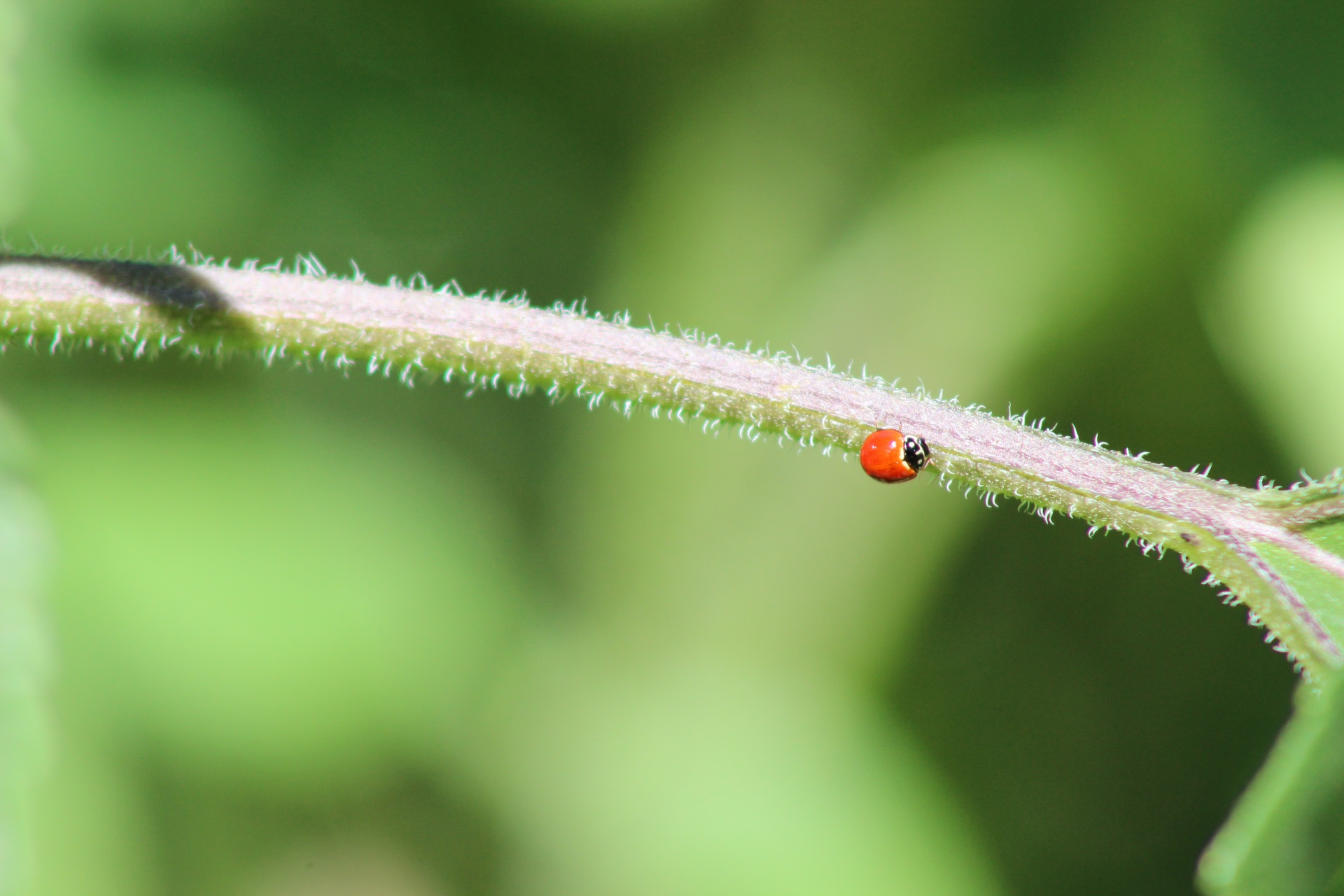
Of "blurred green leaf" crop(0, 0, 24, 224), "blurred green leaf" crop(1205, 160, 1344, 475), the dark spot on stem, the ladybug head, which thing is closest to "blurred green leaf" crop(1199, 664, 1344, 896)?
the ladybug head

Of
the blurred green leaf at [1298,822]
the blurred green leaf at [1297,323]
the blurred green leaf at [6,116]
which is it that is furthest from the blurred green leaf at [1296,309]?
the blurred green leaf at [6,116]

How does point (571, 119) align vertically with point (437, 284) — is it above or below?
above

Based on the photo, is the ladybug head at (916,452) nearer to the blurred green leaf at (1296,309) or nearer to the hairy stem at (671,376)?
the hairy stem at (671,376)

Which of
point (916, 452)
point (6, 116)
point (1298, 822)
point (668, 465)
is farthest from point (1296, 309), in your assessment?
point (6, 116)

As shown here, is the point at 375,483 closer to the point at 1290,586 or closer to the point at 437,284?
the point at 437,284

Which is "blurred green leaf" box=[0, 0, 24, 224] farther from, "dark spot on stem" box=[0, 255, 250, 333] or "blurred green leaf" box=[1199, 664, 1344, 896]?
"blurred green leaf" box=[1199, 664, 1344, 896]

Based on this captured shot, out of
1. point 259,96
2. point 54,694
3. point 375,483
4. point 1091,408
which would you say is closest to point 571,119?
point 259,96
